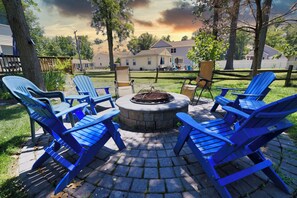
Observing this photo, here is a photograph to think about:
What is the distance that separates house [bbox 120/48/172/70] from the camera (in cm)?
3086

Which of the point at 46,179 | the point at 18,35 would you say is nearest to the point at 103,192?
the point at 46,179

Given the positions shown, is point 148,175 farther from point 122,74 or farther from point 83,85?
point 122,74

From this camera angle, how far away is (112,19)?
72.6 feet

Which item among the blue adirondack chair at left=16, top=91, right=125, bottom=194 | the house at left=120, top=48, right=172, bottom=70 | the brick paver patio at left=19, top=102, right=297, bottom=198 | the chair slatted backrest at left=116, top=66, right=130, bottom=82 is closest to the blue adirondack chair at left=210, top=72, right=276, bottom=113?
the brick paver patio at left=19, top=102, right=297, bottom=198

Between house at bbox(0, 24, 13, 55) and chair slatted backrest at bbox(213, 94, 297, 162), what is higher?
house at bbox(0, 24, 13, 55)

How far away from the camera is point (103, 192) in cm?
160

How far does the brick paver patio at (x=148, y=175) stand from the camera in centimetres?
159

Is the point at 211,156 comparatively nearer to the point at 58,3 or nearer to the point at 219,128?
the point at 219,128

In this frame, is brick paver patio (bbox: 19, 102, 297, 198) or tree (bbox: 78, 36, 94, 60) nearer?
brick paver patio (bbox: 19, 102, 297, 198)

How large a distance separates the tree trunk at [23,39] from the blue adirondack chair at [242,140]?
5.15 m

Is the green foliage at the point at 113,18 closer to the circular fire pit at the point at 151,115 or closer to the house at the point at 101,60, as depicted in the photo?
the circular fire pit at the point at 151,115

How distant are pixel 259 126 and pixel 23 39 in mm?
6149

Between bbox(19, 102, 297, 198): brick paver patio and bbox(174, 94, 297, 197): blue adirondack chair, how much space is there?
0.63ft

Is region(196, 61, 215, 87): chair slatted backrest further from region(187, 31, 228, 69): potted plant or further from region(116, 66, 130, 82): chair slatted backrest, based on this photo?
region(187, 31, 228, 69): potted plant
